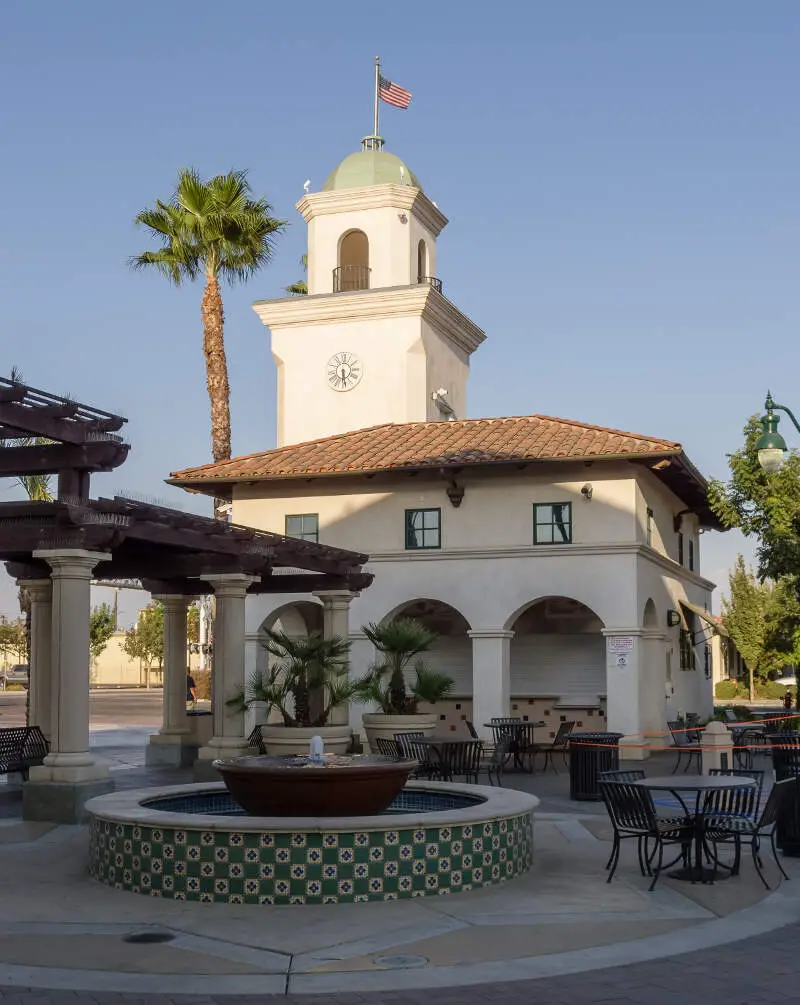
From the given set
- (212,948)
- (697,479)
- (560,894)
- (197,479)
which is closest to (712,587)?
(697,479)

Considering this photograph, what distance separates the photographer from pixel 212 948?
946 centimetres

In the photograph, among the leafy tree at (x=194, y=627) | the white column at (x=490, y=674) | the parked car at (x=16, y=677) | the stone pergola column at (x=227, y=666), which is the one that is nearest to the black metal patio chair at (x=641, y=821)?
the stone pergola column at (x=227, y=666)

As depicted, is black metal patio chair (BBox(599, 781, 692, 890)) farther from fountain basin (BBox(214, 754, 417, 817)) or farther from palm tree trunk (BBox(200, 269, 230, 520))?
palm tree trunk (BBox(200, 269, 230, 520))

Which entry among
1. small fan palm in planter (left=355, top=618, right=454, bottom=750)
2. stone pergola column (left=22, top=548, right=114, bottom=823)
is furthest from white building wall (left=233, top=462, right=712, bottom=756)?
stone pergola column (left=22, top=548, right=114, bottom=823)

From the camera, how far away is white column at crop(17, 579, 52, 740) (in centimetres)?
2225

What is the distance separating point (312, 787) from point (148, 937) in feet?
8.44

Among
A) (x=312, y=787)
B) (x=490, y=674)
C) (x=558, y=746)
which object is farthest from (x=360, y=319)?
(x=312, y=787)

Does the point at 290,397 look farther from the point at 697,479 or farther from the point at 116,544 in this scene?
the point at 116,544

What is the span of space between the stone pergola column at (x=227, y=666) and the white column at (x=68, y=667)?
178 inches

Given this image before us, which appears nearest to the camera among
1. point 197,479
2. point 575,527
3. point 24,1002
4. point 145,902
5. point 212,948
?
point 24,1002

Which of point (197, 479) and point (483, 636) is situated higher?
point (197, 479)

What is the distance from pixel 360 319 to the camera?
39094 millimetres

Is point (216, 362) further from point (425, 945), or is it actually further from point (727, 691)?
point (727, 691)

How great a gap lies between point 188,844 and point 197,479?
20.3 meters
